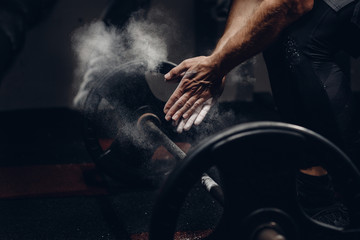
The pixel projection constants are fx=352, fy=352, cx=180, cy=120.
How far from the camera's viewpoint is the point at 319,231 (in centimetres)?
94

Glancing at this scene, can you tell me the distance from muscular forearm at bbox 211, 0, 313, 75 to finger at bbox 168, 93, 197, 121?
0.16 meters

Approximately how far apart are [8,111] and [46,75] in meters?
0.52

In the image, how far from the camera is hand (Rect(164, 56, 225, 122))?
52.1 inches

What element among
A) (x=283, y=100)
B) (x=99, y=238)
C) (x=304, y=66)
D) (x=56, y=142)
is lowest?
(x=56, y=142)

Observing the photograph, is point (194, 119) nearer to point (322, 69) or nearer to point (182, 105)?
point (182, 105)

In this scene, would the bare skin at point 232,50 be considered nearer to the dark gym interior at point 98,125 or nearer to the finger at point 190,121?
the finger at point 190,121

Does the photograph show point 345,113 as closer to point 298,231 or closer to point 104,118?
point 298,231

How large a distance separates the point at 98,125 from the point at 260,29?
0.95m

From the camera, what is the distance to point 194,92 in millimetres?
1348

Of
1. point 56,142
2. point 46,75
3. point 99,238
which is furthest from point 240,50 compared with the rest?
point 46,75

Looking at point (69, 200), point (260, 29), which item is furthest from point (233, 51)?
point (69, 200)

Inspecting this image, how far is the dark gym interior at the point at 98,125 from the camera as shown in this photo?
157cm

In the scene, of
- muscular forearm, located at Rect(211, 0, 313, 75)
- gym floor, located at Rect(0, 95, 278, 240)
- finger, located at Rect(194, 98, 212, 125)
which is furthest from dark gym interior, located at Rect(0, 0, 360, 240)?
muscular forearm, located at Rect(211, 0, 313, 75)

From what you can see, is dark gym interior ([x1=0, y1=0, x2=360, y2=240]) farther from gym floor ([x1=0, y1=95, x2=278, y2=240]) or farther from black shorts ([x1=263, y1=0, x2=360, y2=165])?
black shorts ([x1=263, y1=0, x2=360, y2=165])
